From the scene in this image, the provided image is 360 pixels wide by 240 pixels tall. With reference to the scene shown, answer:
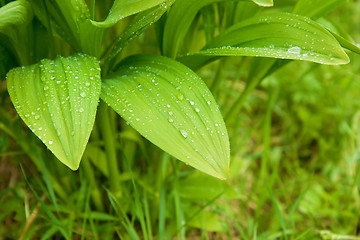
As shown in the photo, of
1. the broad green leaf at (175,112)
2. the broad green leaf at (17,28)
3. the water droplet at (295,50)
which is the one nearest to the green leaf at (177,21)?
the broad green leaf at (175,112)

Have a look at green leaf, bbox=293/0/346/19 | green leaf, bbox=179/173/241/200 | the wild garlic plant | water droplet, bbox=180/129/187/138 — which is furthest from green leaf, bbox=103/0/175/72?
green leaf, bbox=179/173/241/200

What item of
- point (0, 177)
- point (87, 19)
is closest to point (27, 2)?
point (87, 19)

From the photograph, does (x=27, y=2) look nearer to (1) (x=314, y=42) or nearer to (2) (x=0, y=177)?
(1) (x=314, y=42)

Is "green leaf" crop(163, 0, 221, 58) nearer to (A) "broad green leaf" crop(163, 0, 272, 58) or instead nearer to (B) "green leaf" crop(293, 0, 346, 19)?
(A) "broad green leaf" crop(163, 0, 272, 58)

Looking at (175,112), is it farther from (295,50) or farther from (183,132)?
(295,50)

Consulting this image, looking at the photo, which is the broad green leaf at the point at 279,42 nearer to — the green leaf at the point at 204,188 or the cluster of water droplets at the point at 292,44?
the cluster of water droplets at the point at 292,44

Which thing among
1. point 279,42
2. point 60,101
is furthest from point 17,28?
point 279,42
